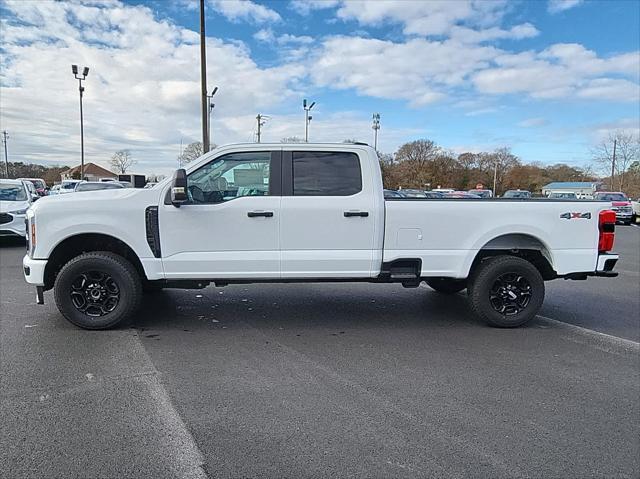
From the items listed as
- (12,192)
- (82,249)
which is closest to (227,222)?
(82,249)

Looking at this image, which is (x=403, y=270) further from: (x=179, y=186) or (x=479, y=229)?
(x=179, y=186)

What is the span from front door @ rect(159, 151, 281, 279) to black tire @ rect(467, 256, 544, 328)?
2386 mm

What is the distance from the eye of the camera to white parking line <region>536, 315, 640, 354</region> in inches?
191

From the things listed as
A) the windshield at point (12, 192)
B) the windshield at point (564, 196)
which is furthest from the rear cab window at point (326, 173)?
the windshield at point (12, 192)

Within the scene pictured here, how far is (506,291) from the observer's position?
18.1 feet

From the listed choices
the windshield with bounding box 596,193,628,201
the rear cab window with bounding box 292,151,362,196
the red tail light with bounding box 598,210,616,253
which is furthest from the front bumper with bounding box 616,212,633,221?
the rear cab window with bounding box 292,151,362,196

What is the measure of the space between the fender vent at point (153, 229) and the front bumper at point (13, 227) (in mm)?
8385

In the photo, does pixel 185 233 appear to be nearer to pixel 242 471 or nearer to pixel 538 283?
pixel 242 471

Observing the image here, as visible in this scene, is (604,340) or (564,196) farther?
(564,196)

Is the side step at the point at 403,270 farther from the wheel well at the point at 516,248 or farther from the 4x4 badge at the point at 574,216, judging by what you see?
the 4x4 badge at the point at 574,216

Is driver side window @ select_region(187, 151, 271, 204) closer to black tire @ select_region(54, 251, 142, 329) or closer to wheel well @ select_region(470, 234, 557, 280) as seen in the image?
black tire @ select_region(54, 251, 142, 329)

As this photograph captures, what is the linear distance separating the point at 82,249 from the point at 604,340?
5.94 meters

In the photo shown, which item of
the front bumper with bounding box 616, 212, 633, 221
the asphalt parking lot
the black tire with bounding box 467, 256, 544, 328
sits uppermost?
the front bumper with bounding box 616, 212, 633, 221

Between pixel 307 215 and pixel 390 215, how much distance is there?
0.93 m
